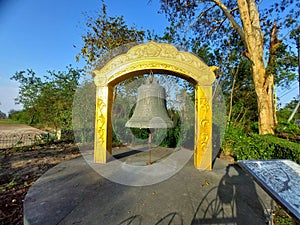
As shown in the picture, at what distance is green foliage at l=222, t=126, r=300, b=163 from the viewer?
2393 millimetres

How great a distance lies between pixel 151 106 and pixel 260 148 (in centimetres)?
247

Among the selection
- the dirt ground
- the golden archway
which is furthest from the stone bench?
the dirt ground

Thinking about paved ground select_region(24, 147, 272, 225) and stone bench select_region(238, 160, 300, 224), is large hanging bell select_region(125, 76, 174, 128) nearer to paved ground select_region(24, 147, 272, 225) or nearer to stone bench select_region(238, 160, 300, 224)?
paved ground select_region(24, 147, 272, 225)

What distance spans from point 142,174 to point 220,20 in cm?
691

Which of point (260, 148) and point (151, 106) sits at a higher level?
point (151, 106)

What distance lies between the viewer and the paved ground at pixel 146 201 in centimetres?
123

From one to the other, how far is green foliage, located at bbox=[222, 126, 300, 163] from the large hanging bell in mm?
1974

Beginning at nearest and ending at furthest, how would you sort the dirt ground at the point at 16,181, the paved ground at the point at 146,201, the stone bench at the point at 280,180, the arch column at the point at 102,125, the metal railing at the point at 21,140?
the stone bench at the point at 280,180, the paved ground at the point at 146,201, the dirt ground at the point at 16,181, the arch column at the point at 102,125, the metal railing at the point at 21,140

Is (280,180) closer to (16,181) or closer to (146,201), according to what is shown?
(146,201)

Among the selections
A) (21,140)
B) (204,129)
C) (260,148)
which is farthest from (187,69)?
(21,140)

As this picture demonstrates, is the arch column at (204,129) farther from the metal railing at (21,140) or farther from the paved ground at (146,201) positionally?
the metal railing at (21,140)

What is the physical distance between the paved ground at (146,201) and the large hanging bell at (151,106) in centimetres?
91

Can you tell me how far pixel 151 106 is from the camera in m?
2.34

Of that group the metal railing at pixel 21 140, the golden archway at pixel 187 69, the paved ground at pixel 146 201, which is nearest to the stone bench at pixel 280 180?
the paved ground at pixel 146 201
